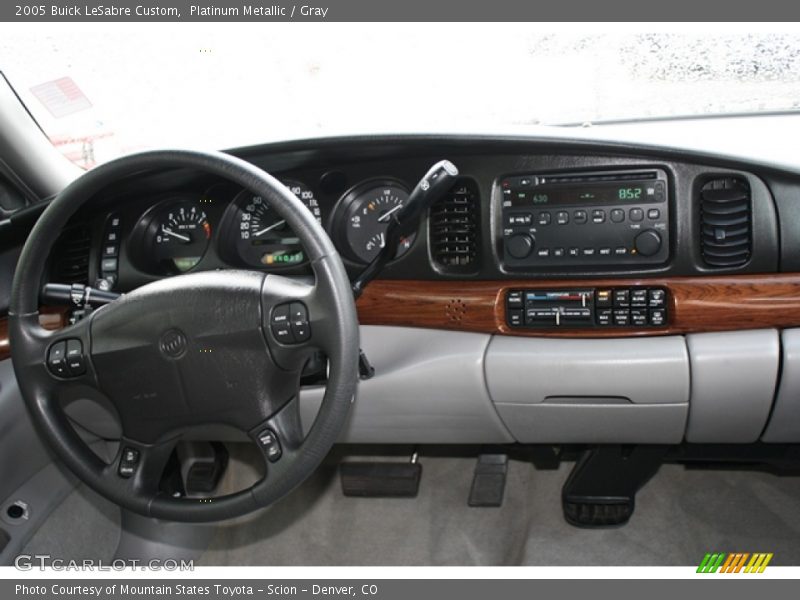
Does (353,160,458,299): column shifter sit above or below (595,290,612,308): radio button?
above

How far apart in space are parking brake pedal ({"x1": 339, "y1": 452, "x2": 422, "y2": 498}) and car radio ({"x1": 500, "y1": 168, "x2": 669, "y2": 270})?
0.90 m

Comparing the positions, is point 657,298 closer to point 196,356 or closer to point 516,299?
point 516,299

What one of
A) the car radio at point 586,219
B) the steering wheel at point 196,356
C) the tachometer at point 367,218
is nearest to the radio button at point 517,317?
the car radio at point 586,219

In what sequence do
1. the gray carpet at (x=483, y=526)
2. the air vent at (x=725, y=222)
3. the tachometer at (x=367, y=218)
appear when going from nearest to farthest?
the air vent at (x=725, y=222), the tachometer at (x=367, y=218), the gray carpet at (x=483, y=526)

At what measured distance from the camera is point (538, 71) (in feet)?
7.45

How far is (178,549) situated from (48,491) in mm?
459

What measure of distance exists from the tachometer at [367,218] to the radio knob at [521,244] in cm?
28

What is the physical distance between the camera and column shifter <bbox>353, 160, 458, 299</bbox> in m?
1.81

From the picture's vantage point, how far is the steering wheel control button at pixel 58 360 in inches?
65.8

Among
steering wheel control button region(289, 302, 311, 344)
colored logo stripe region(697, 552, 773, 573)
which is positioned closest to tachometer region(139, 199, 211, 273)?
steering wheel control button region(289, 302, 311, 344)

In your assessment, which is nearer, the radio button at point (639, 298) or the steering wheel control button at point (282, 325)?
the steering wheel control button at point (282, 325)

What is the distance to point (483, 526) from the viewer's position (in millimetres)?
2730

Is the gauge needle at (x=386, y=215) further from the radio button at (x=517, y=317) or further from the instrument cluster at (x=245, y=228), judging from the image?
the radio button at (x=517, y=317)

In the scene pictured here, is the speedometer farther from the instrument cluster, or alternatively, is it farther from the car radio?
the car radio
